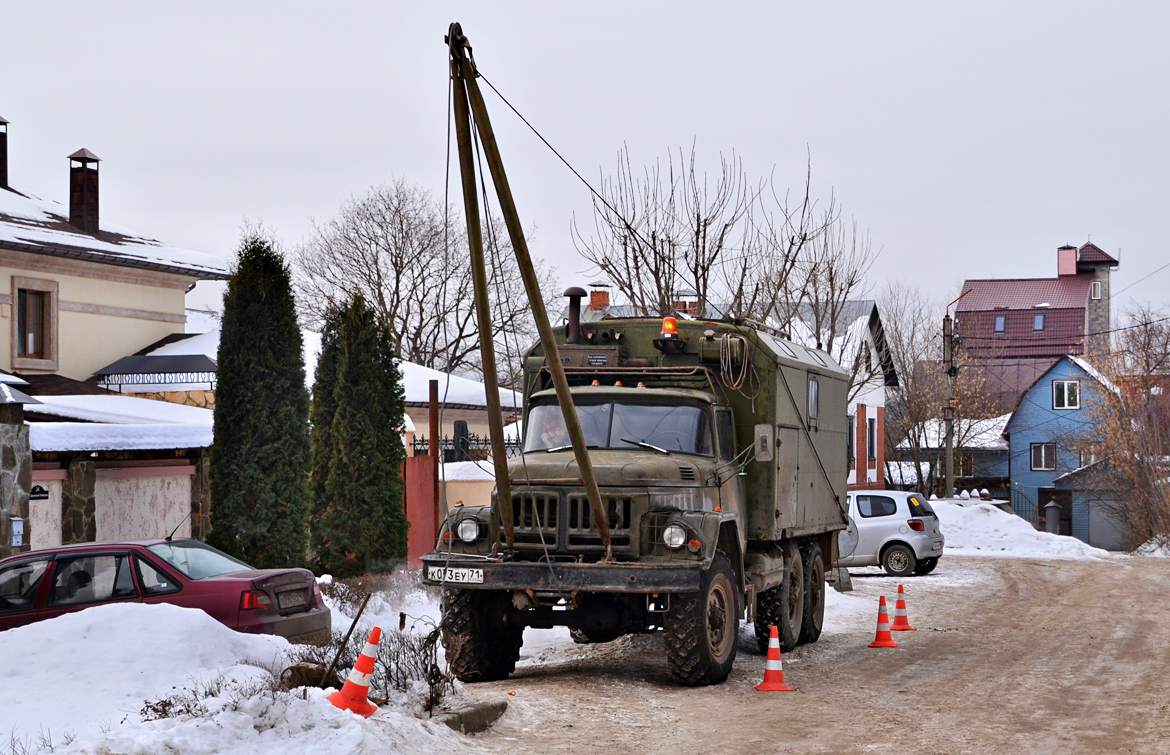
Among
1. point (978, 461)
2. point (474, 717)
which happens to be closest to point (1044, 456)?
point (978, 461)

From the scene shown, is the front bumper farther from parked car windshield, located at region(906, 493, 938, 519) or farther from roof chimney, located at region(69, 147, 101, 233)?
roof chimney, located at region(69, 147, 101, 233)

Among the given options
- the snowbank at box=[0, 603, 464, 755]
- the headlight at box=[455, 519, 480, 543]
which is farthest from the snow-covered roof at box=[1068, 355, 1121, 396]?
the snowbank at box=[0, 603, 464, 755]

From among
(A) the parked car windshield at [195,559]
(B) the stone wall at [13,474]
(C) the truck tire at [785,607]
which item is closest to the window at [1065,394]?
(C) the truck tire at [785,607]

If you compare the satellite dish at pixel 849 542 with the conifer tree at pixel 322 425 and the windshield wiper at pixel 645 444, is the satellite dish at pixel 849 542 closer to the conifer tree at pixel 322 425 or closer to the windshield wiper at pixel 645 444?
the conifer tree at pixel 322 425

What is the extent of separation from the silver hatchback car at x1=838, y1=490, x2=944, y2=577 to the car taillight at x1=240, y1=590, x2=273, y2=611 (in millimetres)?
15529

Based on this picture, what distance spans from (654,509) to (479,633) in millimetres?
1883

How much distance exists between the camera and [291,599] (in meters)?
10.7

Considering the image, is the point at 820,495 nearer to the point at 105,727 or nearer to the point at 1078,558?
the point at 105,727

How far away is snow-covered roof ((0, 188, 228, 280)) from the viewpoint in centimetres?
2348

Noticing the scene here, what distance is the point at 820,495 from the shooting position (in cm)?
1418

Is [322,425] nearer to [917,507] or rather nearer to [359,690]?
[359,690]

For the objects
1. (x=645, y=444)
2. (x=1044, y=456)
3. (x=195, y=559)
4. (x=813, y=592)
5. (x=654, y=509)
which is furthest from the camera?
(x=1044, y=456)

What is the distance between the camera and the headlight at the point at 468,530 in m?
10.6

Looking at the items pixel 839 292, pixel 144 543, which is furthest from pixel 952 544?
pixel 144 543
